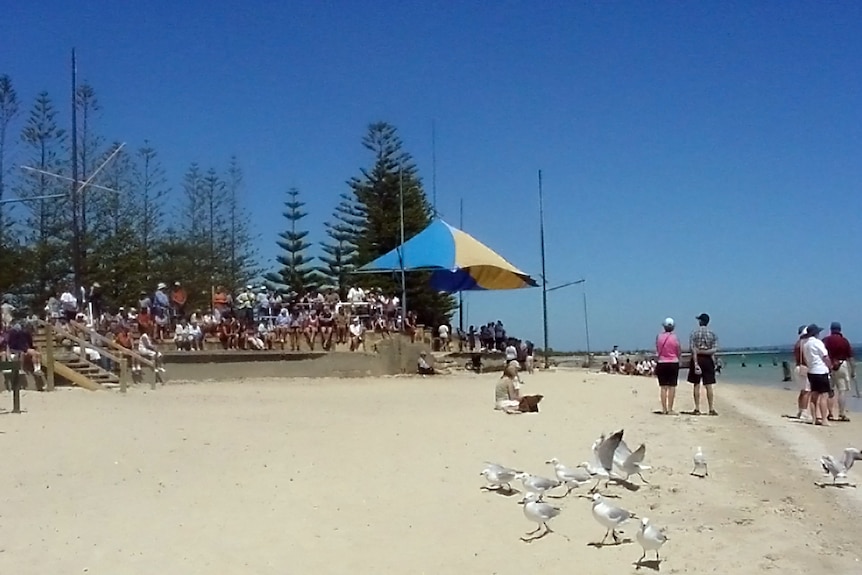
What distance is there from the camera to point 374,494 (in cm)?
738

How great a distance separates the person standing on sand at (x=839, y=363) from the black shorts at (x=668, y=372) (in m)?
2.14

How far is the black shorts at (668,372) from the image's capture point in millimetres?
13062

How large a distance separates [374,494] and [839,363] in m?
8.81

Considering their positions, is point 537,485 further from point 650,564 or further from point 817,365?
point 817,365

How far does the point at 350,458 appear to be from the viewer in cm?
892

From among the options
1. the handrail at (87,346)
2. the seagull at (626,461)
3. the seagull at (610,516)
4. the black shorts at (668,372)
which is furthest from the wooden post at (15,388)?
the seagull at (610,516)

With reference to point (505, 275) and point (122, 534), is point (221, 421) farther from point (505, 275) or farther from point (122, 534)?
point (505, 275)

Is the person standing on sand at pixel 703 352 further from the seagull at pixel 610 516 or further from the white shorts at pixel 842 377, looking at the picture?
the seagull at pixel 610 516

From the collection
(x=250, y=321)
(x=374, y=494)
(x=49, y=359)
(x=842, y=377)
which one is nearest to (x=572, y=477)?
(x=374, y=494)

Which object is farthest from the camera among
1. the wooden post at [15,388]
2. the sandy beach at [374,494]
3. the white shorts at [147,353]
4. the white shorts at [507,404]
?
the white shorts at [147,353]

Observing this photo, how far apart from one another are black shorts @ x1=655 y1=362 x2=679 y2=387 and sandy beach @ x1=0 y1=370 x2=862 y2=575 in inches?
22.0

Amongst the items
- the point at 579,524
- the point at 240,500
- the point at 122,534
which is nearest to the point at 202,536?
the point at 122,534

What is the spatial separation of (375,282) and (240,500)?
28.4 metres

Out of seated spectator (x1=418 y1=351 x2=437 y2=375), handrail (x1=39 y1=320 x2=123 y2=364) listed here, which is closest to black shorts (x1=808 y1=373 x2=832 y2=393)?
seated spectator (x1=418 y1=351 x2=437 y2=375)
